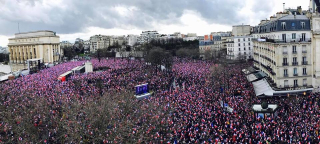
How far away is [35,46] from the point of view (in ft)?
321

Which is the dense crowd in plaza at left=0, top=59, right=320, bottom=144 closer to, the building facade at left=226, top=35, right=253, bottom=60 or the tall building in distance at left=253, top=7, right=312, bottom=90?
the tall building in distance at left=253, top=7, right=312, bottom=90

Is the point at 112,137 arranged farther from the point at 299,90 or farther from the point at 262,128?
the point at 299,90

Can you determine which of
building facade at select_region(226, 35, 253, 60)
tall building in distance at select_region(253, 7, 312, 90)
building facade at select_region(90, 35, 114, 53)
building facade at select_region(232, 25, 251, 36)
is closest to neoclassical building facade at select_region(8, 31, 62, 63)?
building facade at select_region(226, 35, 253, 60)

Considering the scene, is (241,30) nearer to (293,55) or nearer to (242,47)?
(242,47)

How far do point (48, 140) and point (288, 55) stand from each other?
2760 centimetres

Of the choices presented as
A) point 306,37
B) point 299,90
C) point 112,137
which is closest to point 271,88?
point 299,90

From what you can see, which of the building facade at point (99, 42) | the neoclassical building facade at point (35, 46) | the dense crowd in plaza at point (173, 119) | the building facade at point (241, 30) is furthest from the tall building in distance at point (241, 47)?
the building facade at point (99, 42)

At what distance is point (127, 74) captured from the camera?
151ft

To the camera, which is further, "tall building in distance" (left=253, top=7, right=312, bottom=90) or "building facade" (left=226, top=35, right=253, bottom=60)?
"building facade" (left=226, top=35, right=253, bottom=60)

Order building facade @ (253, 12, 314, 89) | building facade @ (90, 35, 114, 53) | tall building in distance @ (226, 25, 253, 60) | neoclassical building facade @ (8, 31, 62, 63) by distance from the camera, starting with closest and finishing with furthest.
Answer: building facade @ (253, 12, 314, 89), tall building in distance @ (226, 25, 253, 60), neoclassical building facade @ (8, 31, 62, 63), building facade @ (90, 35, 114, 53)

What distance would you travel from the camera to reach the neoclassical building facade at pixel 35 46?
97188 mm

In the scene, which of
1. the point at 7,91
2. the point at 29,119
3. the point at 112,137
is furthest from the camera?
the point at 7,91

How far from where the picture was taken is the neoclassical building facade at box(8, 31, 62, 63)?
319 feet

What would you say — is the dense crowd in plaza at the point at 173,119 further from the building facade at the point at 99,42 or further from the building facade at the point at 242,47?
the building facade at the point at 99,42
